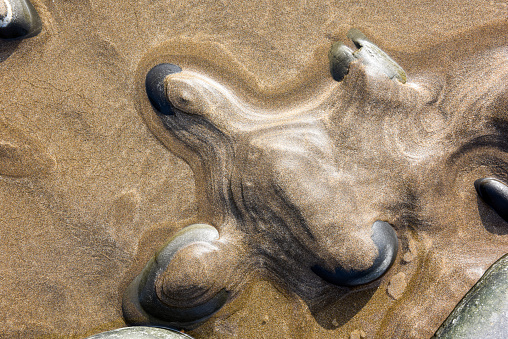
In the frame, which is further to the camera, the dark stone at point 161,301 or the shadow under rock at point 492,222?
the shadow under rock at point 492,222

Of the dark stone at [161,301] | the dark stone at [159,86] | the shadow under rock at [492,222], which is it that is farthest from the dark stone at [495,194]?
the dark stone at [159,86]

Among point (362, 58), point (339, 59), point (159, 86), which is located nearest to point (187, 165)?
point (159, 86)

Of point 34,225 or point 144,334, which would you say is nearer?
point 144,334

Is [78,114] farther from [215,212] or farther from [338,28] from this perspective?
[338,28]

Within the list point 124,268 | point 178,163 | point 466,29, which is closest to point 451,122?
point 466,29

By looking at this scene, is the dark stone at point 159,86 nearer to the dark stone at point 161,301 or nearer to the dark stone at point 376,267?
the dark stone at point 161,301

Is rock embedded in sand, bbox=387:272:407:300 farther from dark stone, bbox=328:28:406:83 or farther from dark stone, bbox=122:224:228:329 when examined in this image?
dark stone, bbox=328:28:406:83
